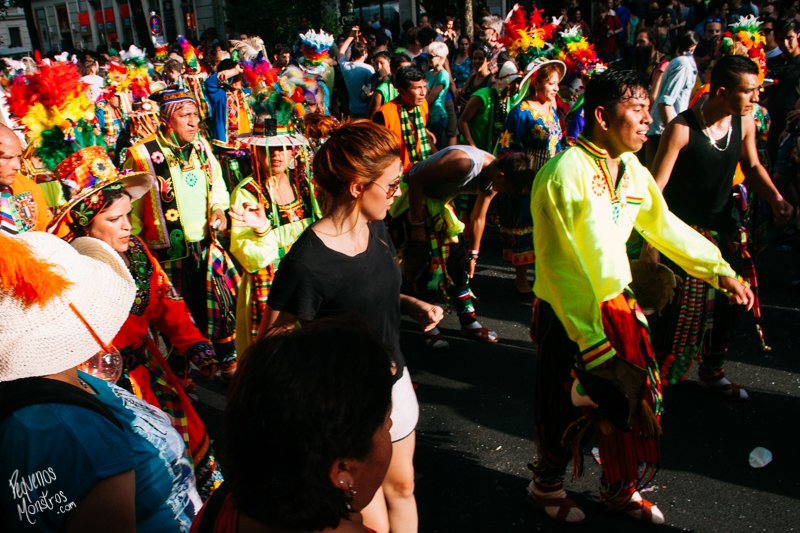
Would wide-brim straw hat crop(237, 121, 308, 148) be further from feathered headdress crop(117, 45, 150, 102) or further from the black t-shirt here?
feathered headdress crop(117, 45, 150, 102)

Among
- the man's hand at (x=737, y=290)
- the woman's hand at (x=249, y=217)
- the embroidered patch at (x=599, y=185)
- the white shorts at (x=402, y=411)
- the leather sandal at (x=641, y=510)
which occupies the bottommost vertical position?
the leather sandal at (x=641, y=510)

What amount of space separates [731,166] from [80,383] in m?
3.40

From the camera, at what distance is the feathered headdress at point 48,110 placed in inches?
186

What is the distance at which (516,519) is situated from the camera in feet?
10.3

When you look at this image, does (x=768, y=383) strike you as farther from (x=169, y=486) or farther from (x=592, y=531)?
(x=169, y=486)

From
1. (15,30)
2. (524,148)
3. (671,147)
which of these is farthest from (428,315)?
(15,30)

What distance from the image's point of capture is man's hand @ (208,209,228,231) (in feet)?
14.8

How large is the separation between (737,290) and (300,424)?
232cm

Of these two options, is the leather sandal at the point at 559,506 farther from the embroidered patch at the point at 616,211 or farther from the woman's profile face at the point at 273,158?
the woman's profile face at the point at 273,158

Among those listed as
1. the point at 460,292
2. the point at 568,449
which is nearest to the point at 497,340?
the point at 460,292

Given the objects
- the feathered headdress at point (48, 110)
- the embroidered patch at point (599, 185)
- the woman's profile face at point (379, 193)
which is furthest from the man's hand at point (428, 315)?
the feathered headdress at point (48, 110)

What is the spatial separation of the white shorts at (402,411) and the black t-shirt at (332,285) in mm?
106

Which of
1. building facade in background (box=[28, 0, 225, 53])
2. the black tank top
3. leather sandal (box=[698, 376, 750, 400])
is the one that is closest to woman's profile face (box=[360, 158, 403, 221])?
the black tank top

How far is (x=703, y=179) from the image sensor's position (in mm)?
3736
